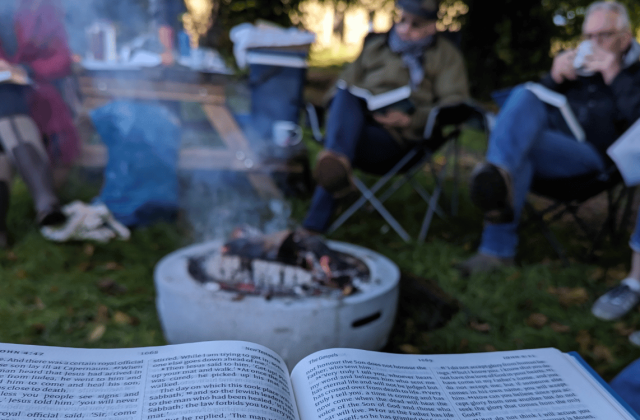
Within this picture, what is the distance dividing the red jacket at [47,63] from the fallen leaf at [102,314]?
1.54 metres

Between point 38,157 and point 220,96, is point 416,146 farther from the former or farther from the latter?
point 38,157

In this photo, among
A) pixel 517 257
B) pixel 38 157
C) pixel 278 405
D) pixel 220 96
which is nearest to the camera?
pixel 278 405

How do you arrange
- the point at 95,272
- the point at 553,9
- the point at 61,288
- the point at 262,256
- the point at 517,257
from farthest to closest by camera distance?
the point at 553,9 < the point at 517,257 < the point at 95,272 < the point at 61,288 < the point at 262,256

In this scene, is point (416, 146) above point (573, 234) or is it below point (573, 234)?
above

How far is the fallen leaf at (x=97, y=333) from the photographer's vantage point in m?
1.81

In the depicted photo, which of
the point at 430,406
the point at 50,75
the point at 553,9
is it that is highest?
the point at 553,9

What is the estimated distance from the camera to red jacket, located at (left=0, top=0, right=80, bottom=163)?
266 centimetres

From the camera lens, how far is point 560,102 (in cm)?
244

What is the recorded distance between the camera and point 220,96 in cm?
306

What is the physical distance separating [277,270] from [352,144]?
1.22 m

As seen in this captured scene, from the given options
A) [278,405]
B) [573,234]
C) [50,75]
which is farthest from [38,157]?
[573,234]

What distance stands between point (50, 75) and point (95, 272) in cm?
141

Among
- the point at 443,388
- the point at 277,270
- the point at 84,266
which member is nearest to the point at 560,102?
the point at 277,270

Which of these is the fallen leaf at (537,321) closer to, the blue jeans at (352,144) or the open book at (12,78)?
the blue jeans at (352,144)
